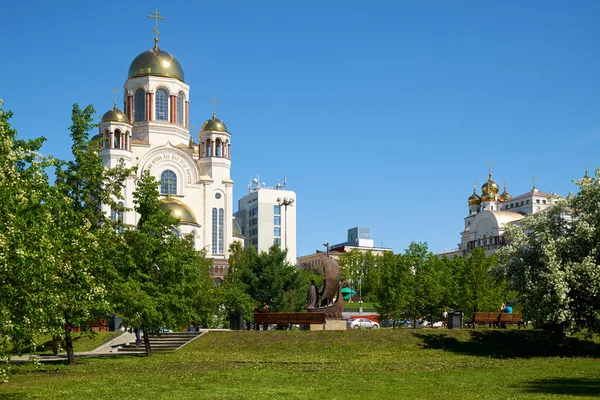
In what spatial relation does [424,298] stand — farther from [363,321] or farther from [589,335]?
[589,335]

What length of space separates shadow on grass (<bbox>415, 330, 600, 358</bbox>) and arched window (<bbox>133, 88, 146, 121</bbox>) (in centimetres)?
5572

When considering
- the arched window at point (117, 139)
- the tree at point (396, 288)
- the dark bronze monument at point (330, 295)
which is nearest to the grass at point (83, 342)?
the dark bronze monument at point (330, 295)

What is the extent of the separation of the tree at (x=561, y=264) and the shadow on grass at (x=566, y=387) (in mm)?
7634

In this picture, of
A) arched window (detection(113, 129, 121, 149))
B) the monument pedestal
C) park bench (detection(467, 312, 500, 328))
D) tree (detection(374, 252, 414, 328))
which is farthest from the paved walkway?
arched window (detection(113, 129, 121, 149))

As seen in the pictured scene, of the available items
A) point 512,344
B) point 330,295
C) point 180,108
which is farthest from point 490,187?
point 512,344

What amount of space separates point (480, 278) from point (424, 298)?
165 inches

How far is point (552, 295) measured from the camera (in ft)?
90.7

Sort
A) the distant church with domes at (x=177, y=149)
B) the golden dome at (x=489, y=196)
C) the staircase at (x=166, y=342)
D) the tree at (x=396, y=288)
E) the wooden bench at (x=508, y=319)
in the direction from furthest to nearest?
the golden dome at (x=489, y=196)
the distant church with domes at (x=177, y=149)
the tree at (x=396, y=288)
the wooden bench at (x=508, y=319)
the staircase at (x=166, y=342)

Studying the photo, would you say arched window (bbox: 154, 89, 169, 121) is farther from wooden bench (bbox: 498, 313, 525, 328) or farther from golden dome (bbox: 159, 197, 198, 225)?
wooden bench (bbox: 498, 313, 525, 328)

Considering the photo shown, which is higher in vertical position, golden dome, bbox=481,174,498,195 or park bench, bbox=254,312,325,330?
golden dome, bbox=481,174,498,195

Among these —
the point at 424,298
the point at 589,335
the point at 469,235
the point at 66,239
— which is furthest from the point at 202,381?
the point at 469,235

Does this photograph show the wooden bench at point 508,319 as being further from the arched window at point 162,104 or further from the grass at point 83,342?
the arched window at point 162,104

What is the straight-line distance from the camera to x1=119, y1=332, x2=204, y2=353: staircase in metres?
31.6

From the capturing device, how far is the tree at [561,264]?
27.5m
